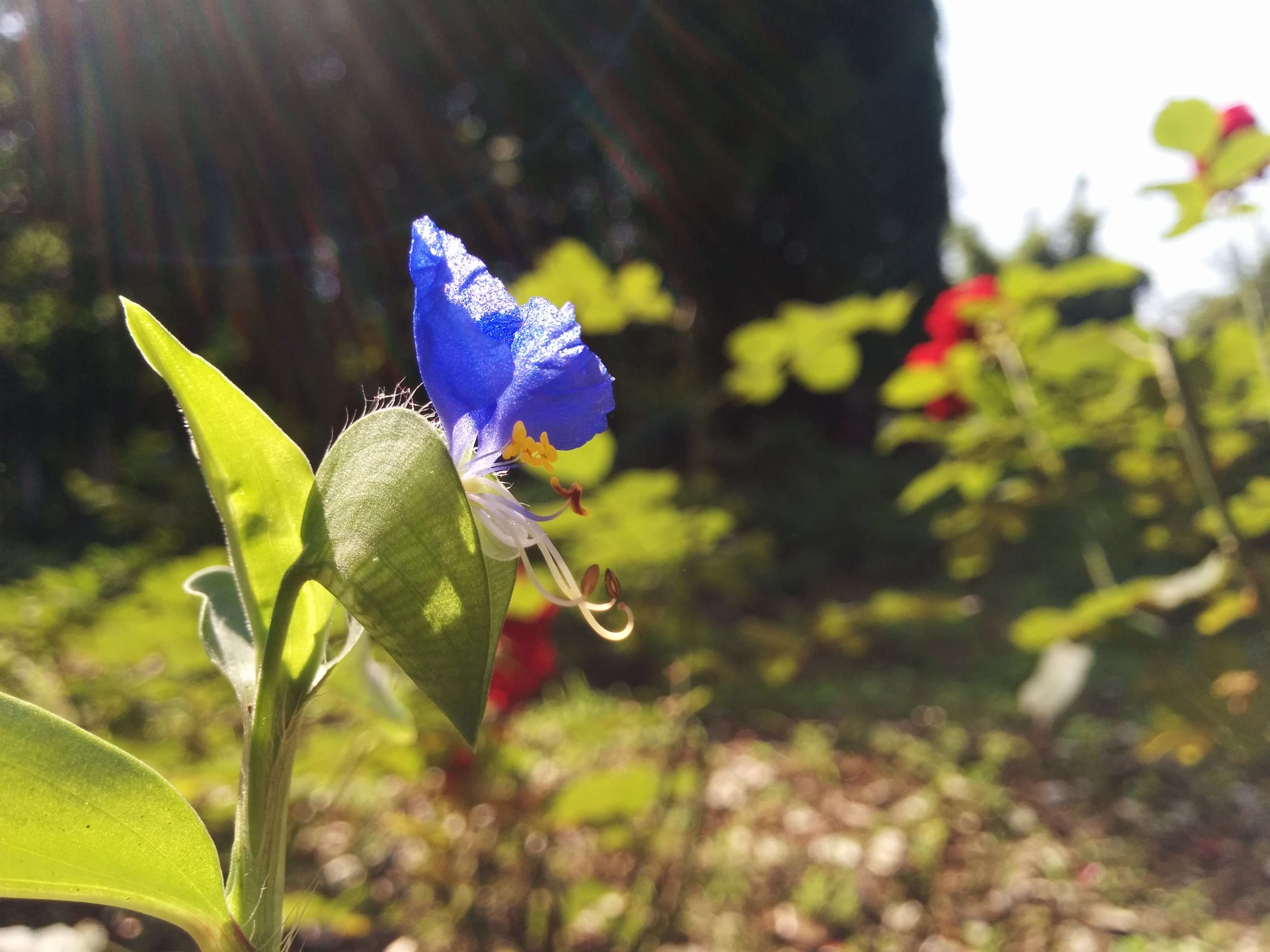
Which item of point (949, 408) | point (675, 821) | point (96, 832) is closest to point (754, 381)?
point (949, 408)

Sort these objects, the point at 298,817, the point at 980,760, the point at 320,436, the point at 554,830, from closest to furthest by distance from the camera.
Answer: the point at 298,817 < the point at 554,830 < the point at 980,760 < the point at 320,436

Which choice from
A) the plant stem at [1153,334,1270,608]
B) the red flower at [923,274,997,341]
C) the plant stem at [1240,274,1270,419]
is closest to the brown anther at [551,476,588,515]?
the plant stem at [1153,334,1270,608]

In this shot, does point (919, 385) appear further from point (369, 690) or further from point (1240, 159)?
point (369, 690)

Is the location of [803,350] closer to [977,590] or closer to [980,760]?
[980,760]

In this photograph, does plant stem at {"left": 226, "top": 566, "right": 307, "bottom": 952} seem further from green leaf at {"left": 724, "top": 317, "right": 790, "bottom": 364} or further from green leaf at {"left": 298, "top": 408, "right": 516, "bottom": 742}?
green leaf at {"left": 724, "top": 317, "right": 790, "bottom": 364}

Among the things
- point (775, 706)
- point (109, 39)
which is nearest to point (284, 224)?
point (109, 39)

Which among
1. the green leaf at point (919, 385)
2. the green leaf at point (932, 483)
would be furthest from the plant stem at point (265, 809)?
the green leaf at point (919, 385)
